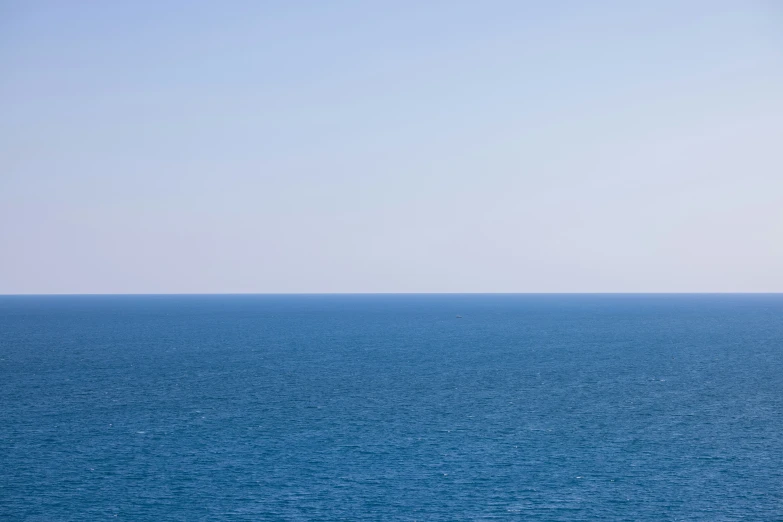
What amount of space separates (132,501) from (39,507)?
6067 mm

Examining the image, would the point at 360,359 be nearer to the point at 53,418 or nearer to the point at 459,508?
the point at 53,418

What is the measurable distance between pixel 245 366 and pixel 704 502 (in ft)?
279

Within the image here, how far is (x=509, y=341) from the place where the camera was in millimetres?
170000

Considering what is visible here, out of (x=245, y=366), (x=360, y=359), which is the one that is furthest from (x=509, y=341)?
(x=245, y=366)

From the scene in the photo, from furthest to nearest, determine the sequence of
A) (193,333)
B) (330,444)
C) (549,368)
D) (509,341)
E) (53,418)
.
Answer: (193,333)
(509,341)
(549,368)
(53,418)
(330,444)

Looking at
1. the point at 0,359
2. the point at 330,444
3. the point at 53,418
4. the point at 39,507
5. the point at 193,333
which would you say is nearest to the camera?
the point at 39,507

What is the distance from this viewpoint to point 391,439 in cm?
6775

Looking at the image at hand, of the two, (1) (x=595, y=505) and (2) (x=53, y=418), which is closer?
(1) (x=595, y=505)

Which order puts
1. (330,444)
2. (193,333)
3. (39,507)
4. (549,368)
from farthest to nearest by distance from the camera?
(193,333)
(549,368)
(330,444)
(39,507)

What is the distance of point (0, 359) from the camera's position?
13125 cm

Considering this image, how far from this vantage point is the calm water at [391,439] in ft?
166

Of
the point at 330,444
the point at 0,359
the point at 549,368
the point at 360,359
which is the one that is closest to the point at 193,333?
the point at 0,359

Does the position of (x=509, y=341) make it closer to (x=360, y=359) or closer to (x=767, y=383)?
(x=360, y=359)

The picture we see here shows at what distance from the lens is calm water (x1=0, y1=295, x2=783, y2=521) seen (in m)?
50.6
